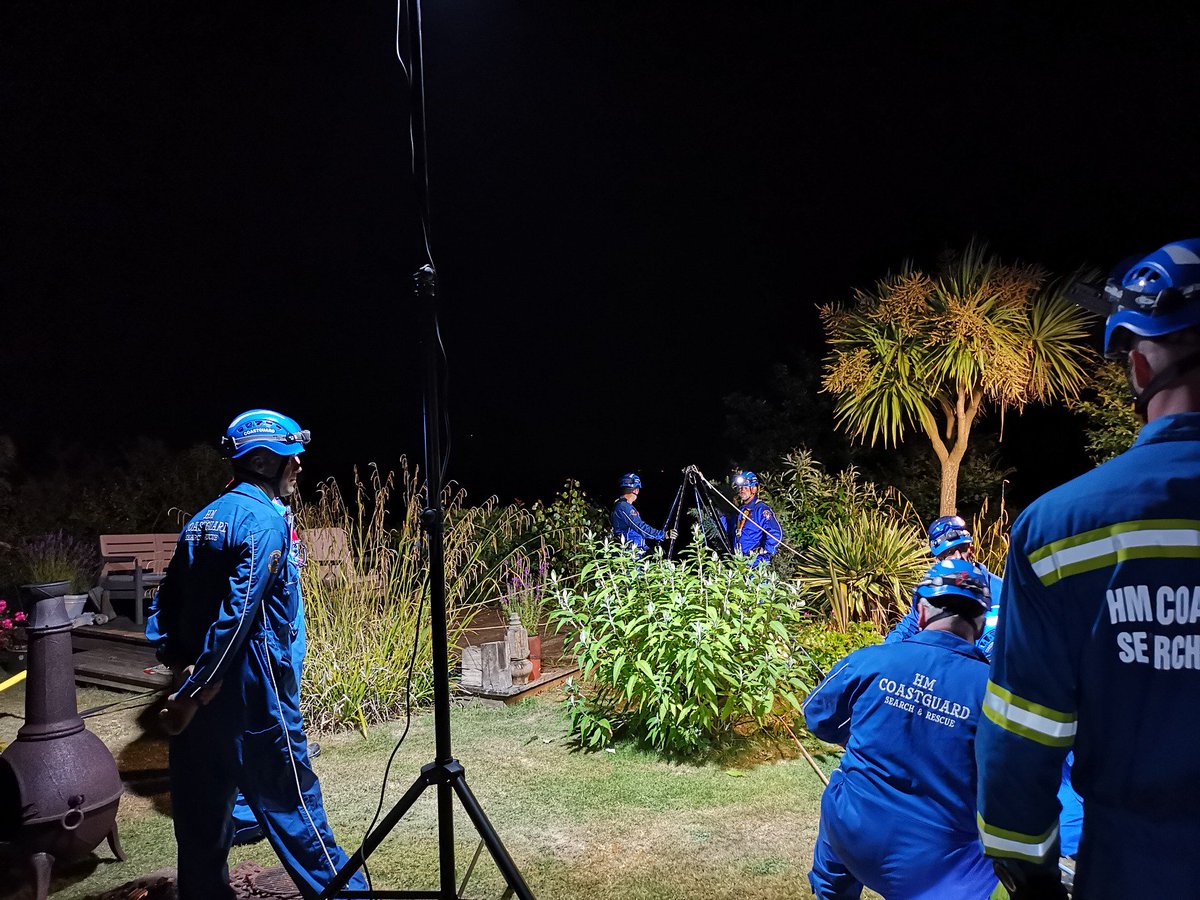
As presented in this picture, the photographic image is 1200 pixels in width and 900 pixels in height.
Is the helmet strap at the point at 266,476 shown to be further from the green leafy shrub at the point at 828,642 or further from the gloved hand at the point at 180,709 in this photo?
the green leafy shrub at the point at 828,642

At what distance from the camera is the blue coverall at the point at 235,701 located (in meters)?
3.05

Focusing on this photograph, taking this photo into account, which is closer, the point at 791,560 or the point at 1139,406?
the point at 1139,406

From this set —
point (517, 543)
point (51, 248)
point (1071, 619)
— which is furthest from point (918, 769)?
point (51, 248)

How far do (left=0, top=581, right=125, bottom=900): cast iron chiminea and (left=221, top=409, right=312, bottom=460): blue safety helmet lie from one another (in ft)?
3.39

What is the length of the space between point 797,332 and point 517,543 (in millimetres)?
11735

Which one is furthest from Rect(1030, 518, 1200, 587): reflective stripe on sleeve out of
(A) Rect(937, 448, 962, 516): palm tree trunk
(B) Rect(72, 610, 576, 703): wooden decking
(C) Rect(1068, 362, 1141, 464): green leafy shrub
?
(C) Rect(1068, 362, 1141, 464): green leafy shrub

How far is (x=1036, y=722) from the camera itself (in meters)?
1.37

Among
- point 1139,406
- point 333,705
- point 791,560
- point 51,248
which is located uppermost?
point 51,248

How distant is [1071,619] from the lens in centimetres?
137

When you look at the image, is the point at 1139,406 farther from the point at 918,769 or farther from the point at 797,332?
the point at 797,332

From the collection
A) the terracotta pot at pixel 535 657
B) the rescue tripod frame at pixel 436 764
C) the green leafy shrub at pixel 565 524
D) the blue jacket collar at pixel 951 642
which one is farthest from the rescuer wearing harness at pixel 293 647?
the green leafy shrub at pixel 565 524

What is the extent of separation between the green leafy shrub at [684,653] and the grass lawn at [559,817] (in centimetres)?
25

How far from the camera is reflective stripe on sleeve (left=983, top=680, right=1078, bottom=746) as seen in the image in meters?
1.36

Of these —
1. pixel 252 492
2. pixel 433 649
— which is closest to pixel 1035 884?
pixel 433 649
